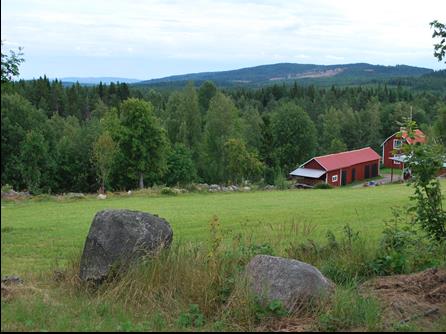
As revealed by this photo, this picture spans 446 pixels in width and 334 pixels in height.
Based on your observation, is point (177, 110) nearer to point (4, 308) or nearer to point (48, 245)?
point (48, 245)

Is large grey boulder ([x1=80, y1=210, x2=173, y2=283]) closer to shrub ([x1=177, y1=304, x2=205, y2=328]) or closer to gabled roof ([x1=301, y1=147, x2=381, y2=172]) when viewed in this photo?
shrub ([x1=177, y1=304, x2=205, y2=328])

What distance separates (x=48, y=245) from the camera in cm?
1317

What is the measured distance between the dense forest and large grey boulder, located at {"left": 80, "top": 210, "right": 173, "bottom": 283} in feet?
51.1

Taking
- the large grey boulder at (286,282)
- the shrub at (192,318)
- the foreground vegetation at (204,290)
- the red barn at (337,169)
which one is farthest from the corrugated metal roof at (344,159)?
the shrub at (192,318)

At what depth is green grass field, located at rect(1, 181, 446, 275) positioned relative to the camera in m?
12.2

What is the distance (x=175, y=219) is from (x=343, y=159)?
52675mm

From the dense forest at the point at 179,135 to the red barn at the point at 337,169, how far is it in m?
4.37

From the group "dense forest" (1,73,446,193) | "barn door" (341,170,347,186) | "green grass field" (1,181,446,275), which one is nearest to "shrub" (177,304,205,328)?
"green grass field" (1,181,446,275)

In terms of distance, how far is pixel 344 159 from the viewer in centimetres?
6769

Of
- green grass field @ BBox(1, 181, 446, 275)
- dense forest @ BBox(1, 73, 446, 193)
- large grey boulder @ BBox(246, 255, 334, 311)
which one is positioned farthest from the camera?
dense forest @ BBox(1, 73, 446, 193)

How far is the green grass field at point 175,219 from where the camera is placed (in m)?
12.2

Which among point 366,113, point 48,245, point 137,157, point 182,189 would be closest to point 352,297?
point 48,245

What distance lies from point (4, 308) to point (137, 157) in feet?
156

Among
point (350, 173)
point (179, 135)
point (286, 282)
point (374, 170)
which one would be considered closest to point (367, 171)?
point (374, 170)
